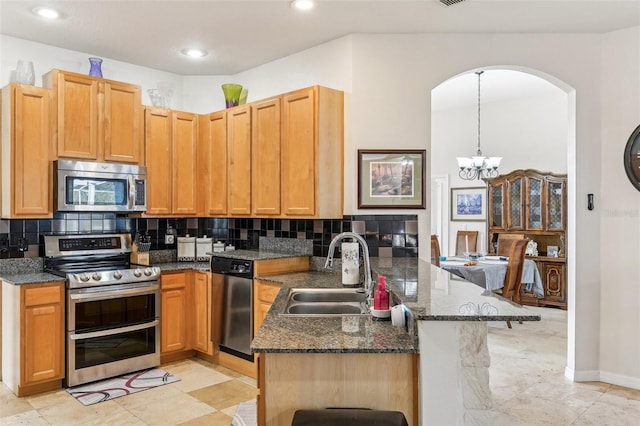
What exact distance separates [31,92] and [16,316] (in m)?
1.72

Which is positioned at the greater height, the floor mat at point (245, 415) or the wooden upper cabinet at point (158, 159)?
the wooden upper cabinet at point (158, 159)

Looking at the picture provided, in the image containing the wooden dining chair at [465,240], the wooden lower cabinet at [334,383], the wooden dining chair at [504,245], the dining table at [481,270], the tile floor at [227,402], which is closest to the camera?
the wooden lower cabinet at [334,383]

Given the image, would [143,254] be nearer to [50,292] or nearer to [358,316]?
Answer: [50,292]

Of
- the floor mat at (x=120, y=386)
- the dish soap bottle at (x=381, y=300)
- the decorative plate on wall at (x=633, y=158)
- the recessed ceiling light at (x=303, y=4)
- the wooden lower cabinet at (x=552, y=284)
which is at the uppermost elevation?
the recessed ceiling light at (x=303, y=4)

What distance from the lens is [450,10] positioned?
3.32m

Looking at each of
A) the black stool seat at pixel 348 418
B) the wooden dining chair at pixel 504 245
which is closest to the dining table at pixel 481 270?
the wooden dining chair at pixel 504 245

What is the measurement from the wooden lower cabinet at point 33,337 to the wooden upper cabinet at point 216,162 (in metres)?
1.55

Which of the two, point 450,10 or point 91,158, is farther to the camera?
point 91,158

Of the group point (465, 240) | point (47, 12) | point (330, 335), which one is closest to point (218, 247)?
point (47, 12)

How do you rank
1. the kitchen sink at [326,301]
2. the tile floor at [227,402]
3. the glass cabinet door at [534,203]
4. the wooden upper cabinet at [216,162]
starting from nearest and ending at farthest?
1. the kitchen sink at [326,301]
2. the tile floor at [227,402]
3. the wooden upper cabinet at [216,162]
4. the glass cabinet door at [534,203]

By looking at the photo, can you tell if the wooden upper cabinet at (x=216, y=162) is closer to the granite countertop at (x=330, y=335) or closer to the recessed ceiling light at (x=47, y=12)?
the recessed ceiling light at (x=47, y=12)

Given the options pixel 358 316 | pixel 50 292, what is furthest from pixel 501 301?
pixel 50 292

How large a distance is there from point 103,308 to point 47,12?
2.26 meters

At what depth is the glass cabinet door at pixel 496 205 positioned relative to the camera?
6992 millimetres
